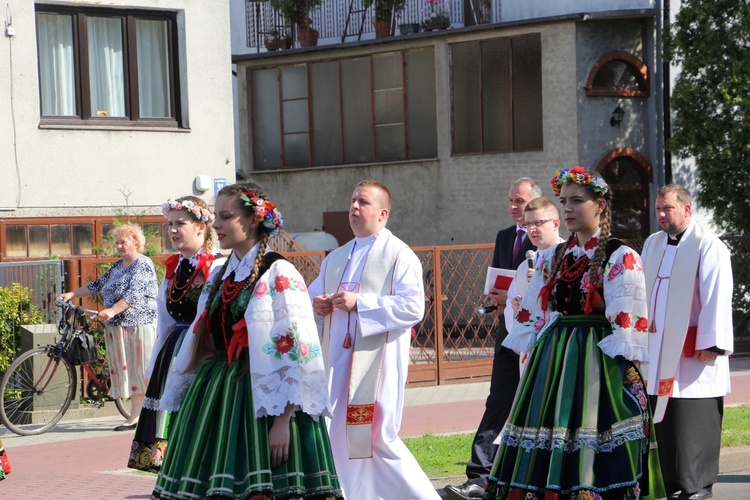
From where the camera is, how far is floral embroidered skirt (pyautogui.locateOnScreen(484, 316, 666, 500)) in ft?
20.2

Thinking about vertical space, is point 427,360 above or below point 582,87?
below

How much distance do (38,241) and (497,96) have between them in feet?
34.2

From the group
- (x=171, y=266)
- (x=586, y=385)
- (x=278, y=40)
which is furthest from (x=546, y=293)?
(x=278, y=40)

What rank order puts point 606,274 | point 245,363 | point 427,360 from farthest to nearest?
point 427,360 → point 606,274 → point 245,363

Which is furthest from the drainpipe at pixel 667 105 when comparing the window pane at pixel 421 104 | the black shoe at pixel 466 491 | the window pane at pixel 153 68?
the black shoe at pixel 466 491

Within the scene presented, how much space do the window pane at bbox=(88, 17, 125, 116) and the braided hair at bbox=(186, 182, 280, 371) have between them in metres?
11.6

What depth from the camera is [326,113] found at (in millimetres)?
26766

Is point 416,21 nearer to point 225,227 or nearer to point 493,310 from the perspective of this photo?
point 493,310

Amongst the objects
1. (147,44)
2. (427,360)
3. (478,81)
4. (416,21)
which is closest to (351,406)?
(427,360)

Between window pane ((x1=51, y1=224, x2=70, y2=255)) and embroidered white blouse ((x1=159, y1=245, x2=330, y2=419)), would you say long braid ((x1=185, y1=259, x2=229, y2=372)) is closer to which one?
embroidered white blouse ((x1=159, y1=245, x2=330, y2=419))

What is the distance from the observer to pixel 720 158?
2125 centimetres

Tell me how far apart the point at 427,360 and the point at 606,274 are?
918cm

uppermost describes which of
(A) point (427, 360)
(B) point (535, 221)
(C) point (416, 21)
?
(C) point (416, 21)

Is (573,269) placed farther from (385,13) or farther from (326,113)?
(326,113)
